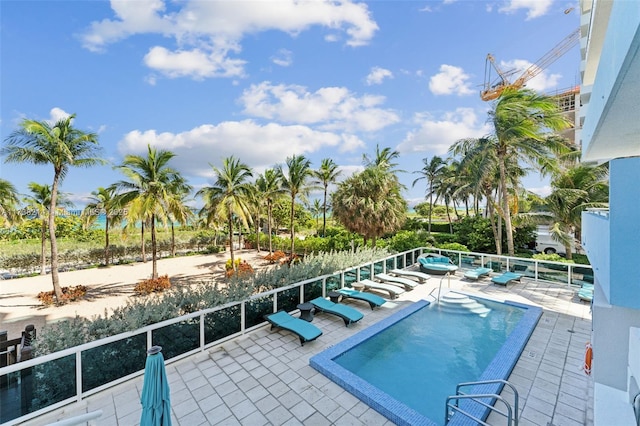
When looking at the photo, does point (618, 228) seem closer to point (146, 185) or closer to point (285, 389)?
point (285, 389)

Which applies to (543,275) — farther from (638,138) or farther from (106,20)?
(106,20)

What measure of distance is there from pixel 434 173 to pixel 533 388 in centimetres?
2907

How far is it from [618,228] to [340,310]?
6.20m

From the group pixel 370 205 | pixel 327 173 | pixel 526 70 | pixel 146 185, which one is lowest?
pixel 370 205

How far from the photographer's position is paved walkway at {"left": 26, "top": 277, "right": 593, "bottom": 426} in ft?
13.8

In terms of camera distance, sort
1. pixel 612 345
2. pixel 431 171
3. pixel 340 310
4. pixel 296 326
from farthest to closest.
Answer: pixel 431 171 → pixel 340 310 → pixel 296 326 → pixel 612 345

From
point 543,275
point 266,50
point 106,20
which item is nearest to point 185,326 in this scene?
point 106,20

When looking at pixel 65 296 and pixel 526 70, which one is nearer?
pixel 65 296

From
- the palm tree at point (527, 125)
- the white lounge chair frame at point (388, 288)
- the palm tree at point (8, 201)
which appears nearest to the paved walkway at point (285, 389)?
the white lounge chair frame at point (388, 288)

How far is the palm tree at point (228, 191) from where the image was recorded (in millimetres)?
16047

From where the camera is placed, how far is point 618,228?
9.75 feet

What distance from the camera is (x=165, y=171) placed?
14.2 meters

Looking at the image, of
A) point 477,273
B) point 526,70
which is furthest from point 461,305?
point 526,70

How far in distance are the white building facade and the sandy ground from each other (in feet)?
29.0
